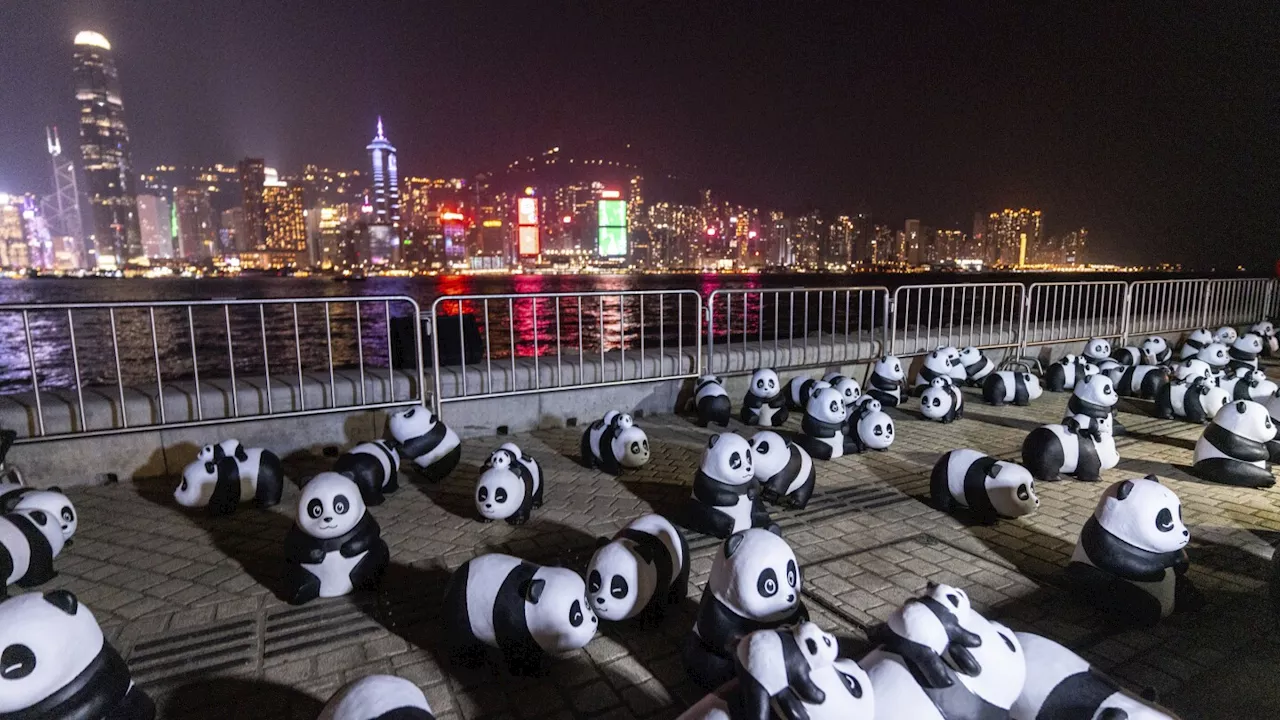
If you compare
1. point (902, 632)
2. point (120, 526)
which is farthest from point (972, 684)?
point (120, 526)

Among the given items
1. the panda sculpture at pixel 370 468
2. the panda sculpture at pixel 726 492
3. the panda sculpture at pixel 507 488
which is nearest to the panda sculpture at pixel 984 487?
the panda sculpture at pixel 726 492

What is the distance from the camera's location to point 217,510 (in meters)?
5.66

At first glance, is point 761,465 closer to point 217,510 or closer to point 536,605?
point 536,605

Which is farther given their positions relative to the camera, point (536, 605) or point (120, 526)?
point (120, 526)

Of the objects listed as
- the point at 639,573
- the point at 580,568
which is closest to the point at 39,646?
the point at 639,573

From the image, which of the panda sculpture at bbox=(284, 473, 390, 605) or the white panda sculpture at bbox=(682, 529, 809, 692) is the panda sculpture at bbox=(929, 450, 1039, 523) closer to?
the white panda sculpture at bbox=(682, 529, 809, 692)

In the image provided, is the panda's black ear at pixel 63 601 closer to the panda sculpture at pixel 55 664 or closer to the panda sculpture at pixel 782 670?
the panda sculpture at pixel 55 664

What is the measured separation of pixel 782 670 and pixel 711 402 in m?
6.19

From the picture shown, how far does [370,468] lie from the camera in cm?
570

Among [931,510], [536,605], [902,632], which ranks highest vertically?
[902,632]

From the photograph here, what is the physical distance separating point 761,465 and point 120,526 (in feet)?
16.7

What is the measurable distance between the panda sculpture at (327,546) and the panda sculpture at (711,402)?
16.1 feet

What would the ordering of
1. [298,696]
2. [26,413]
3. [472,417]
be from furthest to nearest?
[472,417], [26,413], [298,696]

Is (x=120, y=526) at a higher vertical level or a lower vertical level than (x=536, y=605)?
lower
